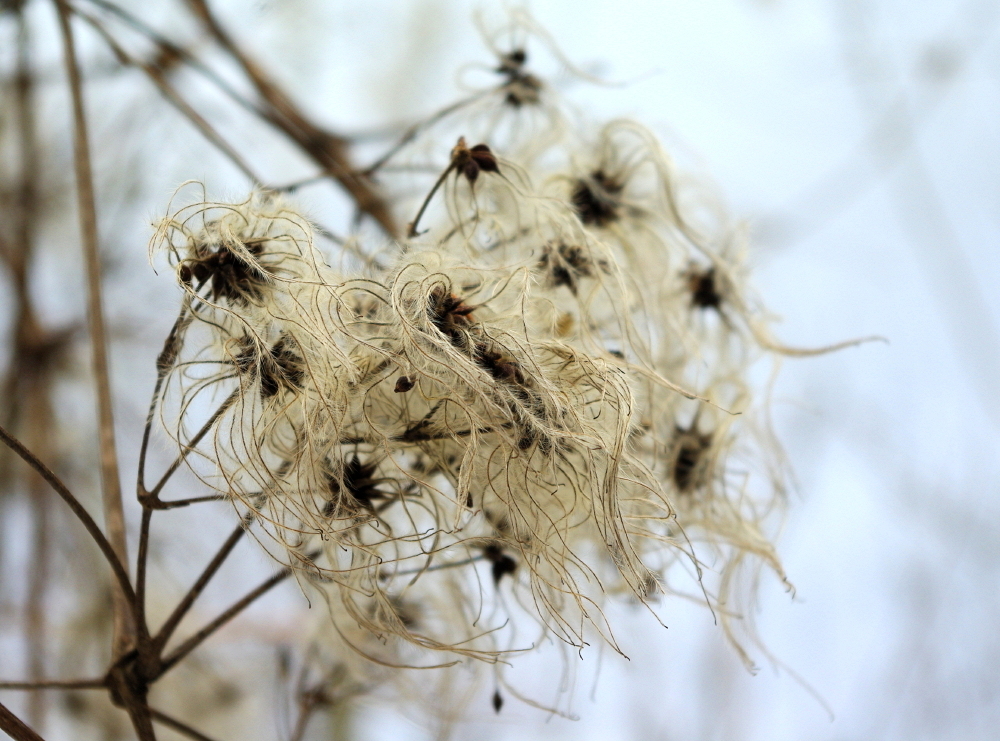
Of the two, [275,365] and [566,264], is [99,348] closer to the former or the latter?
[275,365]

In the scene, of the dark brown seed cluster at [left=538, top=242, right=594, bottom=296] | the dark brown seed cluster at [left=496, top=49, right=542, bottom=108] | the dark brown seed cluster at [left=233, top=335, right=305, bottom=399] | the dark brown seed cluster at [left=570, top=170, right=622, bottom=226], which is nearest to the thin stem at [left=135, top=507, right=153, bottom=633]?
the dark brown seed cluster at [left=233, top=335, right=305, bottom=399]

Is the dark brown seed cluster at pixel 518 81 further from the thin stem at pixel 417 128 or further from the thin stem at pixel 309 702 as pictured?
the thin stem at pixel 309 702

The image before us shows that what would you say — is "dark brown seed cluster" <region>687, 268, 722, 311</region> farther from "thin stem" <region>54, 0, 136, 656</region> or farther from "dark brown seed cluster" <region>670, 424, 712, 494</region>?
"thin stem" <region>54, 0, 136, 656</region>

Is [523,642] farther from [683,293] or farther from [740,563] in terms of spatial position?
[683,293]

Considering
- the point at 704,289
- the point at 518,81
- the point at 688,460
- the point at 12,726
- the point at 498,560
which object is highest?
the point at 518,81

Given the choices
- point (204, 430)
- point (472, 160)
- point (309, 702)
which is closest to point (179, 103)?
point (472, 160)

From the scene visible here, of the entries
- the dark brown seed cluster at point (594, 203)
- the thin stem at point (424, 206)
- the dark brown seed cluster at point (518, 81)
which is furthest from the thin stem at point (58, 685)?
the dark brown seed cluster at point (518, 81)
